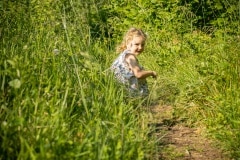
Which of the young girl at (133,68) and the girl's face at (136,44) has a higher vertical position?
the girl's face at (136,44)

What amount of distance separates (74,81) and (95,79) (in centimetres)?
22

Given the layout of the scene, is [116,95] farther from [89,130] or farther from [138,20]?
[138,20]

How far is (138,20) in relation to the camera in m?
6.51

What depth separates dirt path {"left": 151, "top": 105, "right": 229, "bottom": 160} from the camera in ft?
9.57

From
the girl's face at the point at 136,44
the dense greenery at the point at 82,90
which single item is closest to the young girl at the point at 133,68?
the girl's face at the point at 136,44

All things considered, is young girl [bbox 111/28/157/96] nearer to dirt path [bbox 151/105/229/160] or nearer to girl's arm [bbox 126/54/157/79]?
girl's arm [bbox 126/54/157/79]

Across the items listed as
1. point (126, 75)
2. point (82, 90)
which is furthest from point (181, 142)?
point (82, 90)

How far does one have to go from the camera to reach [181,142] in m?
3.19

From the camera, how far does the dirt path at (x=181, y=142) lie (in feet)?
9.57

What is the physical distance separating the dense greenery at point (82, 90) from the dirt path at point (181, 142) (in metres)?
0.10

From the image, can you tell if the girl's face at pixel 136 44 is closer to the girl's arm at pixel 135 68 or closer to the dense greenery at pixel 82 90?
the girl's arm at pixel 135 68

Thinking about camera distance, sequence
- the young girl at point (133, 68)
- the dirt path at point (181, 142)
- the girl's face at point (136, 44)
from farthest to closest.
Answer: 1. the girl's face at point (136, 44)
2. the young girl at point (133, 68)
3. the dirt path at point (181, 142)

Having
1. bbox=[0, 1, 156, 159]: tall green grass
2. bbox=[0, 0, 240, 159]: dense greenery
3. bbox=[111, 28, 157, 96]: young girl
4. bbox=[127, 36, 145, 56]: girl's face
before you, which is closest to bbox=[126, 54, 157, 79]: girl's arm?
bbox=[111, 28, 157, 96]: young girl

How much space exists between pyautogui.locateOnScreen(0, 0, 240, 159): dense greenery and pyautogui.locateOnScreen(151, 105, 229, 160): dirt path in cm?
10
